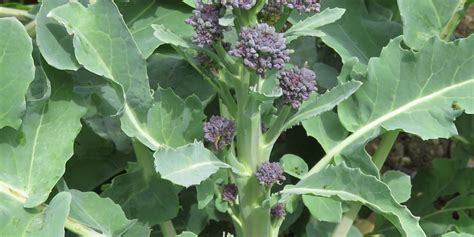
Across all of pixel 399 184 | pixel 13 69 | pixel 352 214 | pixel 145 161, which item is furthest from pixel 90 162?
pixel 399 184

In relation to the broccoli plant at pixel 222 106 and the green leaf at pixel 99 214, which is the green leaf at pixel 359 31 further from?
the green leaf at pixel 99 214

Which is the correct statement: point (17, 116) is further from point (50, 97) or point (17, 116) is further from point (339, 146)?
point (339, 146)

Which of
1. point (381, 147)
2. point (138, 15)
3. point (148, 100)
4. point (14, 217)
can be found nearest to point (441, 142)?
point (381, 147)

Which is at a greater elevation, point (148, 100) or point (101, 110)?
point (148, 100)

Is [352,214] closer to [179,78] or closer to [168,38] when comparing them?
[179,78]

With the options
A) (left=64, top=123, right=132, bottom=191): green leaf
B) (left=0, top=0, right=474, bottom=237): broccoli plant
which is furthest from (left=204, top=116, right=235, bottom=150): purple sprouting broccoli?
(left=64, top=123, right=132, bottom=191): green leaf
